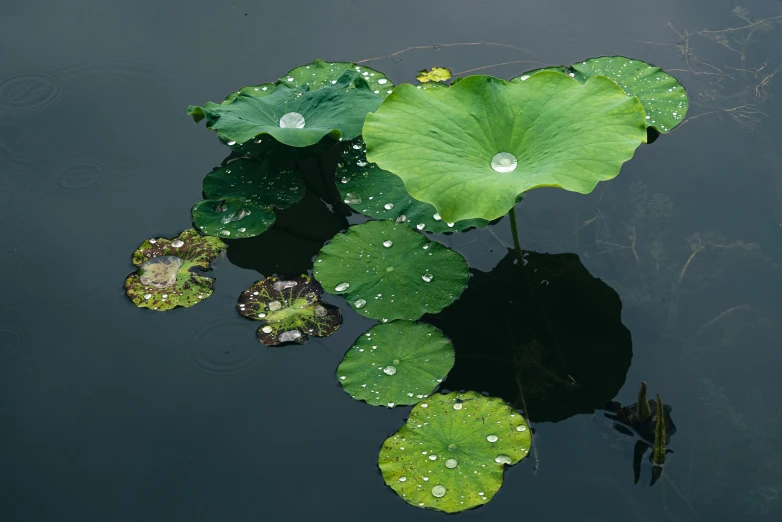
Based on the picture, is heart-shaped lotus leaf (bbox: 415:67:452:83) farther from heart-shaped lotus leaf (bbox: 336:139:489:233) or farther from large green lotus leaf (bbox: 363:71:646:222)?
large green lotus leaf (bbox: 363:71:646:222)

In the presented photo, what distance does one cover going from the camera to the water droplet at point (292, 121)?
360 cm

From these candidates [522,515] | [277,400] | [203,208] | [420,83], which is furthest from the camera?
[420,83]

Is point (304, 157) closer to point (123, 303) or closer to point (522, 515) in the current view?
point (123, 303)

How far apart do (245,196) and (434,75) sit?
1.30 metres

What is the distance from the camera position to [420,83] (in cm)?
426

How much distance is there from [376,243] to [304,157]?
2.18 ft

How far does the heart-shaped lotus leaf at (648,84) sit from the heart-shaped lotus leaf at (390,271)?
1143 millimetres

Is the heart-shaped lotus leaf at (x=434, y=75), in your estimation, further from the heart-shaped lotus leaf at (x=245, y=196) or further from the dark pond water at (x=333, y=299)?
the heart-shaped lotus leaf at (x=245, y=196)

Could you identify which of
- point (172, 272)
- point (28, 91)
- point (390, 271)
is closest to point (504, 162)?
point (390, 271)

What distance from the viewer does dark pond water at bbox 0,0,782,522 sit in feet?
9.35

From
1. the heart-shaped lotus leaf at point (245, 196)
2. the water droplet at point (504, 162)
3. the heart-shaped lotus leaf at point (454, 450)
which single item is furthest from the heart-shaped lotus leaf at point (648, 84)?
the heart-shaped lotus leaf at point (454, 450)

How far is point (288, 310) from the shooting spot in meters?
3.31

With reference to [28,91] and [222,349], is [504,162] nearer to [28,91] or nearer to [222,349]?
[222,349]

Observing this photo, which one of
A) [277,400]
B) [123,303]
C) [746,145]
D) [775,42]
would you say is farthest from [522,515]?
[775,42]
